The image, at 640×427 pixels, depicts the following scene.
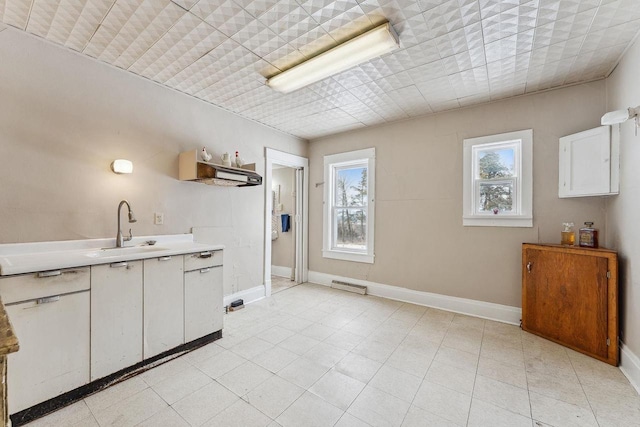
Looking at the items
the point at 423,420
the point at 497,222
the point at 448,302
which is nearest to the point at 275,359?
the point at 423,420

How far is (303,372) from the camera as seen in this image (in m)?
2.13

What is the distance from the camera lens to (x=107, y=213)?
249 centimetres

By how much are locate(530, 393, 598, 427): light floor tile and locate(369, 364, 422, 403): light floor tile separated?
73cm

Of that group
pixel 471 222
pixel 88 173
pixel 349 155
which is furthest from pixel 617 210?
pixel 88 173

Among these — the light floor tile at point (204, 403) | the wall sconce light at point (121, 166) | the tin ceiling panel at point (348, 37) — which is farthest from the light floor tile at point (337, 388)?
the tin ceiling panel at point (348, 37)

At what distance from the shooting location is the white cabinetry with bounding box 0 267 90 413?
1574mm

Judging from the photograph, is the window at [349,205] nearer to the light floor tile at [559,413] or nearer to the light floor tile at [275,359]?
the light floor tile at [275,359]

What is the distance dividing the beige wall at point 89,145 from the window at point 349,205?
5.91ft

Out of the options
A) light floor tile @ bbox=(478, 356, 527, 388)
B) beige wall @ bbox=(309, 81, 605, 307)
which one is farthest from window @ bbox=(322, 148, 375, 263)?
light floor tile @ bbox=(478, 356, 527, 388)

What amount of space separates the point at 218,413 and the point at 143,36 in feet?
9.34

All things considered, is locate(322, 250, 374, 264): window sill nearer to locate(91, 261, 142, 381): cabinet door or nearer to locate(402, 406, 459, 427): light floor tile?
locate(402, 406, 459, 427): light floor tile

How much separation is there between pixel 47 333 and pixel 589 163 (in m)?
4.53

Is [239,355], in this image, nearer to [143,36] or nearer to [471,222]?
[143,36]

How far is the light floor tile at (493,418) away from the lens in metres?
1.62
